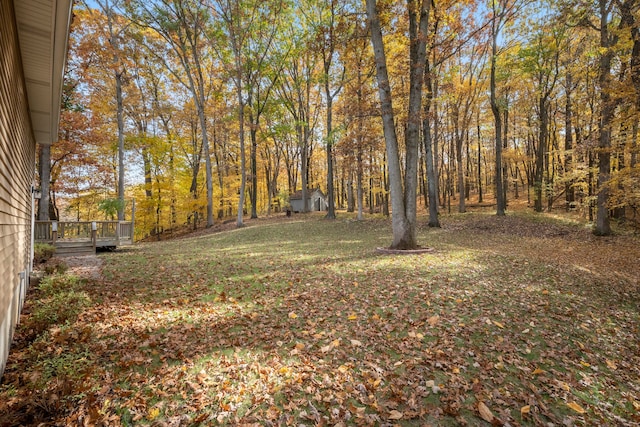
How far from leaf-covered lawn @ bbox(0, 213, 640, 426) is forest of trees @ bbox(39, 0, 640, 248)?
15.0 feet

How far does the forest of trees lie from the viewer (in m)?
11.3

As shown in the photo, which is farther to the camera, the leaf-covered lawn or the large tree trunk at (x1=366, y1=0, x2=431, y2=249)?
the large tree trunk at (x1=366, y1=0, x2=431, y2=249)

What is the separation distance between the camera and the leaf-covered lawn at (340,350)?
316cm

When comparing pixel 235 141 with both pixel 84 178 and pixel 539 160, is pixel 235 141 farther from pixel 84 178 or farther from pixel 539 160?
pixel 539 160

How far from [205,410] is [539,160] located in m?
25.2

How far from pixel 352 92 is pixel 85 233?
16651 mm

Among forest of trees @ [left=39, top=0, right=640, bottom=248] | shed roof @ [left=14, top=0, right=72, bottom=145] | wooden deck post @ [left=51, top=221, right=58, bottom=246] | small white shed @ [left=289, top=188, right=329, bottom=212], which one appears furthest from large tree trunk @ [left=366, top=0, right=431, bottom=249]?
small white shed @ [left=289, top=188, right=329, bottom=212]

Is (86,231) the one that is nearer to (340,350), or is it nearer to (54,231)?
(54,231)

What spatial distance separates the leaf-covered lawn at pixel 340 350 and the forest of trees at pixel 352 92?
15.0ft

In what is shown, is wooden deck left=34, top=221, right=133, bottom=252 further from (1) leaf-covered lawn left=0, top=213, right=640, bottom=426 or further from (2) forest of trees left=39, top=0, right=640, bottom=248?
(1) leaf-covered lawn left=0, top=213, right=640, bottom=426

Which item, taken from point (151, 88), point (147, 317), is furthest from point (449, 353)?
point (151, 88)

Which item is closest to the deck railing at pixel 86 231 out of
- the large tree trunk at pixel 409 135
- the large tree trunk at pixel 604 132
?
the large tree trunk at pixel 409 135

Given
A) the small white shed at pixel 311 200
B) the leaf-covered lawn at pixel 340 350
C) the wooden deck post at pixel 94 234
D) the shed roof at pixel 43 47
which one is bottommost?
the leaf-covered lawn at pixel 340 350

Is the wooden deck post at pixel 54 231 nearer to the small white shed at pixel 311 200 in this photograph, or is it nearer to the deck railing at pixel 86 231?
the deck railing at pixel 86 231
